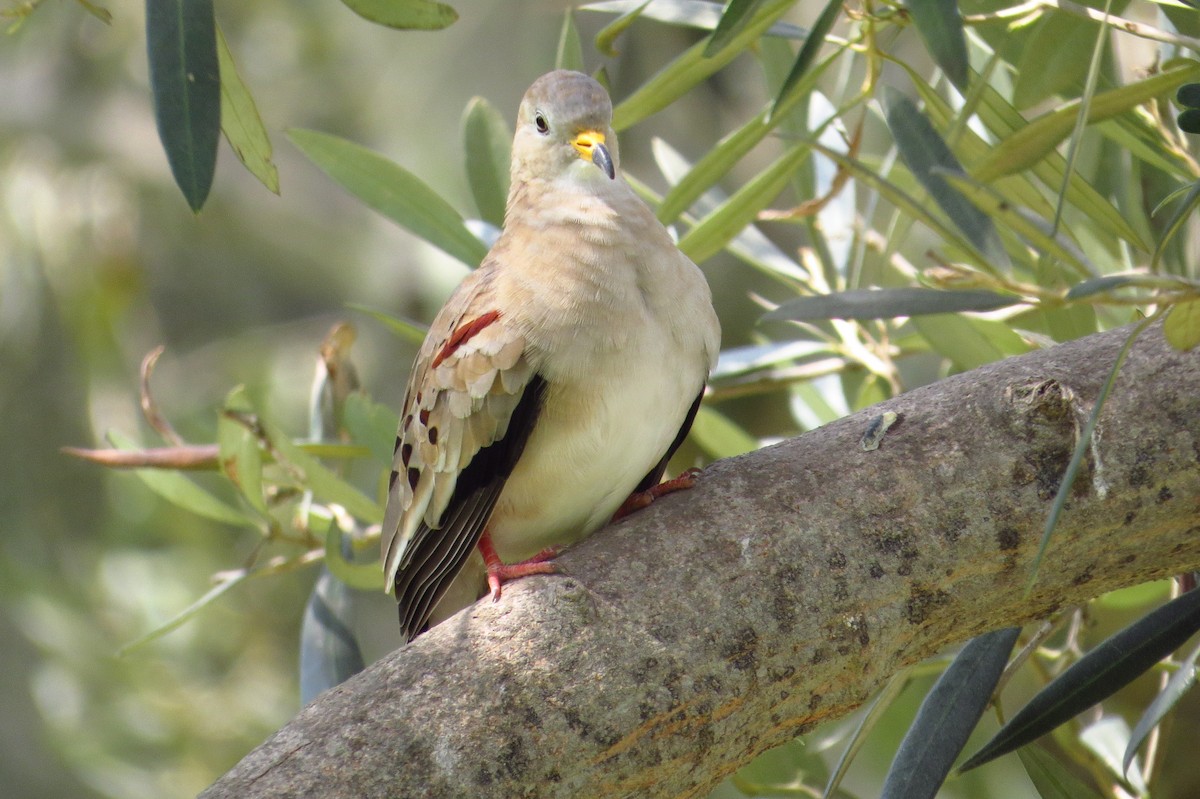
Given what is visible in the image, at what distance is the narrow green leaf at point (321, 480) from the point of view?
2.59 m

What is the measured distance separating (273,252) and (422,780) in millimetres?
6898

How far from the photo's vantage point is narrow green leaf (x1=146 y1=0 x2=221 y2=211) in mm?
1685

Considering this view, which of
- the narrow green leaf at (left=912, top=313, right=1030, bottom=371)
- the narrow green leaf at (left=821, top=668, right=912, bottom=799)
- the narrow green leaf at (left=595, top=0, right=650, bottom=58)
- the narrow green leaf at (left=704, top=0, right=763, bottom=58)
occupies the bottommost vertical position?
the narrow green leaf at (left=821, top=668, right=912, bottom=799)

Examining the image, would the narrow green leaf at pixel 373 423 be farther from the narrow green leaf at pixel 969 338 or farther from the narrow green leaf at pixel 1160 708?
the narrow green leaf at pixel 1160 708

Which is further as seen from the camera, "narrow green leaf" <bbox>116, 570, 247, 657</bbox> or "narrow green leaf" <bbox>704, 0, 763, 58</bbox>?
"narrow green leaf" <bbox>116, 570, 247, 657</bbox>

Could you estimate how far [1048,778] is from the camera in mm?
2145

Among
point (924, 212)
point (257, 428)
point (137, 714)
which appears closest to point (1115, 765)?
point (924, 212)

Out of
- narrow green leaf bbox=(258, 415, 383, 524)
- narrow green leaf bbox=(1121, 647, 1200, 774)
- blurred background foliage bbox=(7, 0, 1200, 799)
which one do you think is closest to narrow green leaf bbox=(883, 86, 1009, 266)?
blurred background foliage bbox=(7, 0, 1200, 799)

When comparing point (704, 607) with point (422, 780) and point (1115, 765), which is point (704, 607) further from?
point (1115, 765)

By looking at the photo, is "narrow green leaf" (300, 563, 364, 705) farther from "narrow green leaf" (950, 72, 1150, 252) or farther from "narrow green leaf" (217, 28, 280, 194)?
"narrow green leaf" (950, 72, 1150, 252)

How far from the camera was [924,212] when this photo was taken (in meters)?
1.53

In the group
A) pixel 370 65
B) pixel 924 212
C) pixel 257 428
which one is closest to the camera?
pixel 924 212

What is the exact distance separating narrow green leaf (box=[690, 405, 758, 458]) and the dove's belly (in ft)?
1.66

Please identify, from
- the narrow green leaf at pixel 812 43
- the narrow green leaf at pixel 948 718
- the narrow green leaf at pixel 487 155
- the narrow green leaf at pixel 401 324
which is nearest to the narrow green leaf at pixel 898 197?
the narrow green leaf at pixel 812 43
